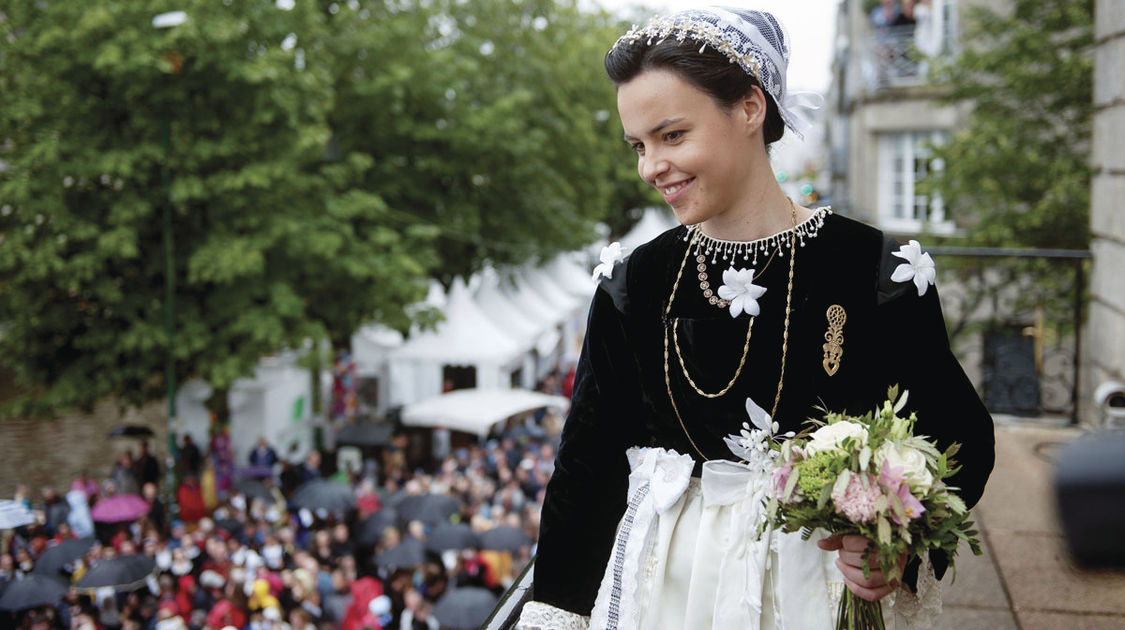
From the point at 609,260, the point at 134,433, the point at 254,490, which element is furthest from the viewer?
the point at 134,433

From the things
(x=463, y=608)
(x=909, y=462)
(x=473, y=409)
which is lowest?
(x=463, y=608)

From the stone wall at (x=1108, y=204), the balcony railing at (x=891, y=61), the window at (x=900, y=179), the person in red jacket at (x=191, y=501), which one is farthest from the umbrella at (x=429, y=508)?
the balcony railing at (x=891, y=61)

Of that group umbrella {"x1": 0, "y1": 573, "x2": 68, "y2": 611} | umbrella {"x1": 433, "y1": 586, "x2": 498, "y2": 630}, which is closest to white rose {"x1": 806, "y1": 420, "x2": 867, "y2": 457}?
umbrella {"x1": 433, "y1": 586, "x2": 498, "y2": 630}

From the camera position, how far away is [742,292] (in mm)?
2104

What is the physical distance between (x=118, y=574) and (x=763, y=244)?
377 inches

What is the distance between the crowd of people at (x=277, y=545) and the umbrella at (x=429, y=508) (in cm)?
2

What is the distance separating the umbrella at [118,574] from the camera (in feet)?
31.9

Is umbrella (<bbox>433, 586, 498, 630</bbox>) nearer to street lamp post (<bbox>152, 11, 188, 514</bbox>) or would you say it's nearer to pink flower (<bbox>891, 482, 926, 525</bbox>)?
street lamp post (<bbox>152, 11, 188, 514</bbox>)

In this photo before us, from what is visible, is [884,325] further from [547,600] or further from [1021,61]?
[1021,61]

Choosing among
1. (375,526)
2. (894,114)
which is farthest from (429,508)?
(894,114)

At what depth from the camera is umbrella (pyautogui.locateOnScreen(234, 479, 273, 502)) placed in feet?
44.9

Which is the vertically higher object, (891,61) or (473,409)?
(891,61)

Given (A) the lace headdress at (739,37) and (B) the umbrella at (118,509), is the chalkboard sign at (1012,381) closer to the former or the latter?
(A) the lace headdress at (739,37)

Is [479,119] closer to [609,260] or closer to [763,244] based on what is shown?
[609,260]
